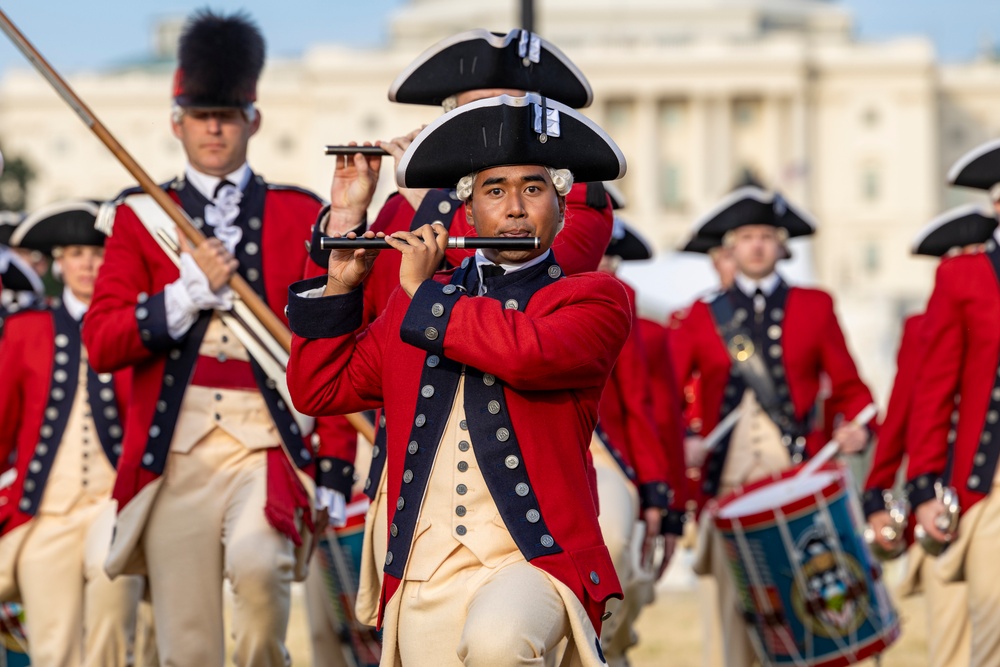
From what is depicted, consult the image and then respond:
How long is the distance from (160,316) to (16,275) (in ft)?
11.1

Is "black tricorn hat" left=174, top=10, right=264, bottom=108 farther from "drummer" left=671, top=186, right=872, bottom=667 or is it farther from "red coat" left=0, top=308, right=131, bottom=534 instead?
"drummer" left=671, top=186, right=872, bottom=667


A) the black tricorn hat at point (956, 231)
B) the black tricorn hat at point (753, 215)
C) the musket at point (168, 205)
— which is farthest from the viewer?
the black tricorn hat at point (753, 215)

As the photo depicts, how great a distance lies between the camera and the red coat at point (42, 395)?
325 inches

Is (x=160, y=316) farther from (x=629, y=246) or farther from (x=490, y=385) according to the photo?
(x=629, y=246)

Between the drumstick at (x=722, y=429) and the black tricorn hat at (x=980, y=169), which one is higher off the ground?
the black tricorn hat at (x=980, y=169)

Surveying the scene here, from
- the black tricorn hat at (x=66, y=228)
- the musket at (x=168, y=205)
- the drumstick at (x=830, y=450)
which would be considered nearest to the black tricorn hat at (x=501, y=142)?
the musket at (x=168, y=205)

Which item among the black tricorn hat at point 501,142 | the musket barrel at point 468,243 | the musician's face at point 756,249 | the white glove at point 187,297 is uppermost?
the black tricorn hat at point 501,142

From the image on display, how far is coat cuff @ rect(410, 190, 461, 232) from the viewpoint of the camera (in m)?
5.75

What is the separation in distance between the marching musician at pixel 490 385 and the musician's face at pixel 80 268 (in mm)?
3704

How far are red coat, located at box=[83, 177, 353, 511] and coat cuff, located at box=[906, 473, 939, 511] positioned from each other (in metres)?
2.05

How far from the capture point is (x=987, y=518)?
7270 millimetres

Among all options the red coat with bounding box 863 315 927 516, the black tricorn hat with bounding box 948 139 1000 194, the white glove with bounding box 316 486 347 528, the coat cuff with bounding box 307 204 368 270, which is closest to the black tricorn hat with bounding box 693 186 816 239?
the red coat with bounding box 863 315 927 516

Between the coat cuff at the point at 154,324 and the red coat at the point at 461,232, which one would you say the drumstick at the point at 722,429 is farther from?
the red coat at the point at 461,232

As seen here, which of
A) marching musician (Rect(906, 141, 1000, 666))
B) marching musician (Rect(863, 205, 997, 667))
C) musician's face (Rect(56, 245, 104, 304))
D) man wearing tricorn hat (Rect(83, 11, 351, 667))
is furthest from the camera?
musician's face (Rect(56, 245, 104, 304))
